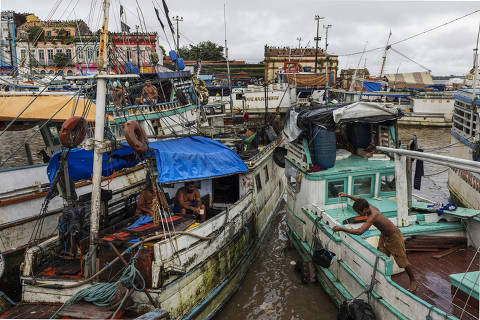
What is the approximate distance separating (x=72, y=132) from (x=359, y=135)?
8.05 meters

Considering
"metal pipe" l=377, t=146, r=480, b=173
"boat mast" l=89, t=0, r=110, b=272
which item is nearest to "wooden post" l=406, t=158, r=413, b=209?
"metal pipe" l=377, t=146, r=480, b=173

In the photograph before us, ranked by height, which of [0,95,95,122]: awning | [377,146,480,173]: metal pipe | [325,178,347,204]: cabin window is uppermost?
[0,95,95,122]: awning

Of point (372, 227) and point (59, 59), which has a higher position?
point (59, 59)

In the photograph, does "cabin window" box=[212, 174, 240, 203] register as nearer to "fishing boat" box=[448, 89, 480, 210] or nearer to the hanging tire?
the hanging tire

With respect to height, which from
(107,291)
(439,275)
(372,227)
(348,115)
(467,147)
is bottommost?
(439,275)

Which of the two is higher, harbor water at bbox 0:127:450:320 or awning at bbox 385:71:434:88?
awning at bbox 385:71:434:88

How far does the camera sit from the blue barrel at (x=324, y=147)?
8500mm

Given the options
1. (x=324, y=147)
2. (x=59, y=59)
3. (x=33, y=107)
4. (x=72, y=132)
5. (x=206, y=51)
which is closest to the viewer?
(x=72, y=132)

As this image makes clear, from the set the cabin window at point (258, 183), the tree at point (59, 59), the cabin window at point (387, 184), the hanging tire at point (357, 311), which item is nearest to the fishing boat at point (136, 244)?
the cabin window at point (258, 183)

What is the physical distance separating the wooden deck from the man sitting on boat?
15.4 ft

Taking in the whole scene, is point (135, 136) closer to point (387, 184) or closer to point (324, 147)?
point (324, 147)

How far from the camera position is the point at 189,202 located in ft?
28.3

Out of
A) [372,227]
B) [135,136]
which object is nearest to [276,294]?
[372,227]

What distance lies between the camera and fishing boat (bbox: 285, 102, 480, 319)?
5.41 metres
